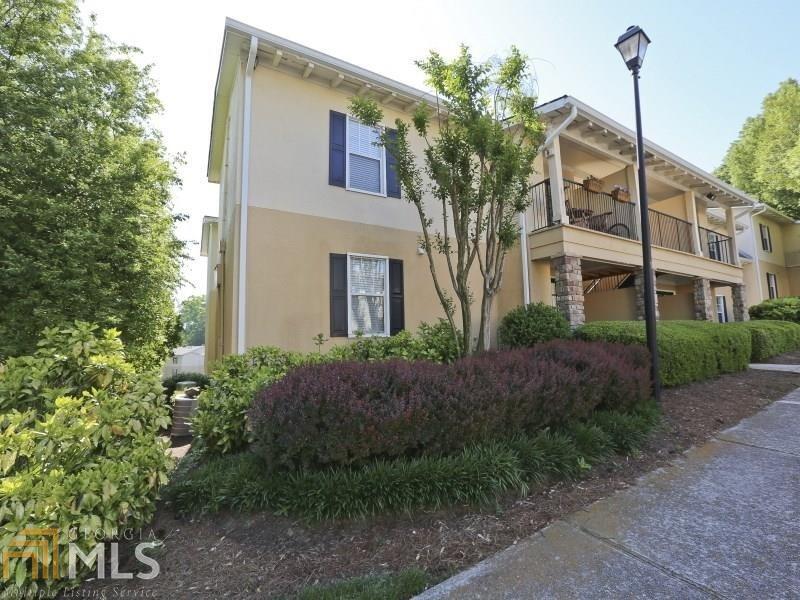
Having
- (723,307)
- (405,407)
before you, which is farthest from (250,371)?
(723,307)

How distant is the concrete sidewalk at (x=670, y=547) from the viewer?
212cm

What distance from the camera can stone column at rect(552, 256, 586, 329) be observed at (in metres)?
8.47

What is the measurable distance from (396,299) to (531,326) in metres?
2.90

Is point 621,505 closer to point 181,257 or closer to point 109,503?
point 109,503

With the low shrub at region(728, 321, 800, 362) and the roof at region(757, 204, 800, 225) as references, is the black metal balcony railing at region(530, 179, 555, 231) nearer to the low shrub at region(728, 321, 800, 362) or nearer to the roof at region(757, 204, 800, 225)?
the low shrub at region(728, 321, 800, 362)

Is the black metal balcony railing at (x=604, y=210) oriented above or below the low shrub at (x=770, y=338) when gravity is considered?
above

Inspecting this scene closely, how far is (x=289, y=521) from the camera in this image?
2.91 meters

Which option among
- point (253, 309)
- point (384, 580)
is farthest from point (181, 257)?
point (384, 580)

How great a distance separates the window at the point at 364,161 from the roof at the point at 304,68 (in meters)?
0.70

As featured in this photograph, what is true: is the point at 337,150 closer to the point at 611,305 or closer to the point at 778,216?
the point at 611,305

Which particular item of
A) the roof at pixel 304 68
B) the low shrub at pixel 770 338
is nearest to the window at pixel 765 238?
the low shrub at pixel 770 338

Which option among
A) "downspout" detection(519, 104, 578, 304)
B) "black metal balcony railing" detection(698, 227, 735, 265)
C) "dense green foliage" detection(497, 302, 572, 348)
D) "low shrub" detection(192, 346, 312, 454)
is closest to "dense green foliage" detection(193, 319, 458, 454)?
"low shrub" detection(192, 346, 312, 454)

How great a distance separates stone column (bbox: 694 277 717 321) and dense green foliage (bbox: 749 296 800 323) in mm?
4020

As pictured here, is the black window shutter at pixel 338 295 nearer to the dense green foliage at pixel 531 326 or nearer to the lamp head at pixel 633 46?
the dense green foliage at pixel 531 326
